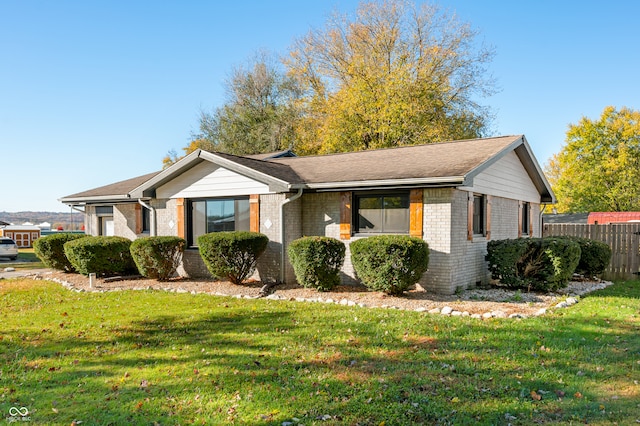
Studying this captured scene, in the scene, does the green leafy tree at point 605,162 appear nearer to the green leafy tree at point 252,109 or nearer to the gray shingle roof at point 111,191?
the green leafy tree at point 252,109

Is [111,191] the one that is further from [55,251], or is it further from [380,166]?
[380,166]

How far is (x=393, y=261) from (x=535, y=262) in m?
3.79

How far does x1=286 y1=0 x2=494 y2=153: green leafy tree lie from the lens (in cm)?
2319

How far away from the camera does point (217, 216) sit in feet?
41.8

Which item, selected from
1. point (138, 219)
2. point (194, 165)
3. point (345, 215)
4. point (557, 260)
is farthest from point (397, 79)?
point (557, 260)

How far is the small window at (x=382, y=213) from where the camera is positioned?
413 inches

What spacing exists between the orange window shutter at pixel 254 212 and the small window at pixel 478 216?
5.79 metres

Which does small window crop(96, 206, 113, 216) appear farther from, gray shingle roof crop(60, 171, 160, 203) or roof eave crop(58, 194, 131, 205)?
gray shingle roof crop(60, 171, 160, 203)

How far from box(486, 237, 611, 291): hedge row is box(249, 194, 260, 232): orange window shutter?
20.0 ft

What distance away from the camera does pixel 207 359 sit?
5426 millimetres

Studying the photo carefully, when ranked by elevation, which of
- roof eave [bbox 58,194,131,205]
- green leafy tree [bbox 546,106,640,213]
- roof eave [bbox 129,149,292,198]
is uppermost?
green leafy tree [bbox 546,106,640,213]

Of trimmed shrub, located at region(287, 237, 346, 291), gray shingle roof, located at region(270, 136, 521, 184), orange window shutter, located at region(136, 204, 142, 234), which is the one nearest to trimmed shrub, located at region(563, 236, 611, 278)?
gray shingle roof, located at region(270, 136, 521, 184)

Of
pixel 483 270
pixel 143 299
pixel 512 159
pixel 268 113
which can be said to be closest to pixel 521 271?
pixel 483 270

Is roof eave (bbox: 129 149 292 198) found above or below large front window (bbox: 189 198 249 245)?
above
